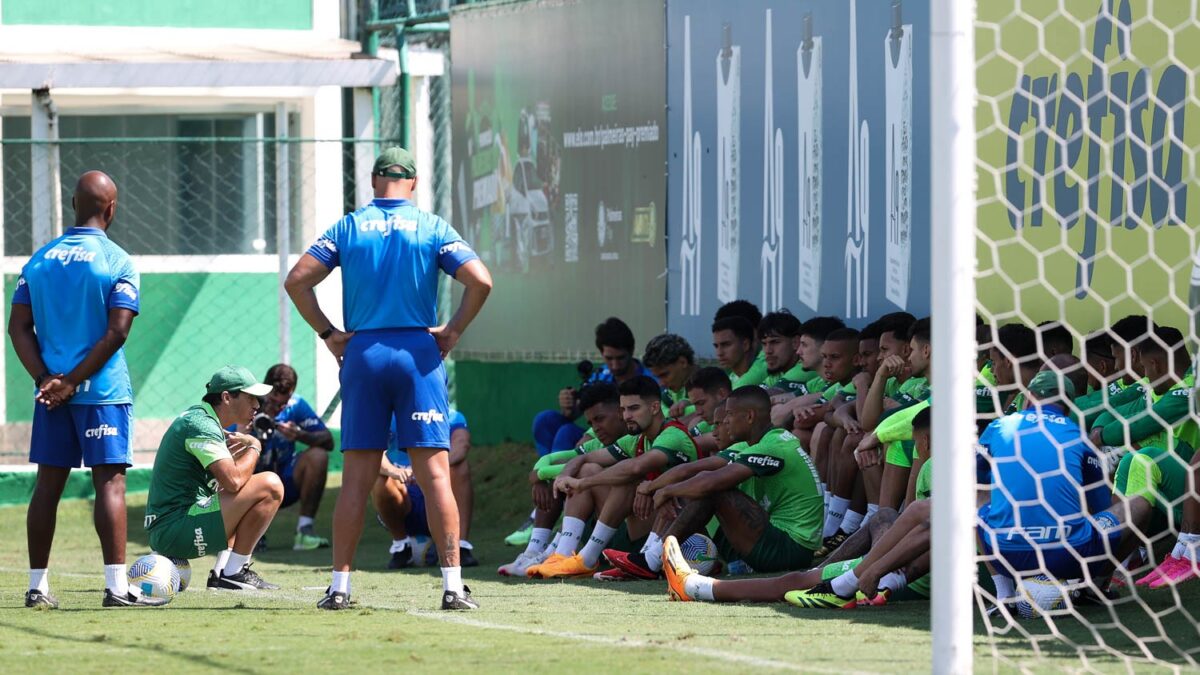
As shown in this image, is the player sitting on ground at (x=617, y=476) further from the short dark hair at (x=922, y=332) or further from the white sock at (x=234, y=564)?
the white sock at (x=234, y=564)

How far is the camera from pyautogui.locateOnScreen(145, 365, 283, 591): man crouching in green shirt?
9359mm

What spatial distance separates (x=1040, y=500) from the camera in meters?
7.79

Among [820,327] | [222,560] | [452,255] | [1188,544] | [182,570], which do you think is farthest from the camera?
[820,327]

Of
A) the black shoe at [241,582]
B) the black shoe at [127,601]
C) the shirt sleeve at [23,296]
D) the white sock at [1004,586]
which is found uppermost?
the shirt sleeve at [23,296]

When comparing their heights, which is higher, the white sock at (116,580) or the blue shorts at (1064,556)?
the blue shorts at (1064,556)

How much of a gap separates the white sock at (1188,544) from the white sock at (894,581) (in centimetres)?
117

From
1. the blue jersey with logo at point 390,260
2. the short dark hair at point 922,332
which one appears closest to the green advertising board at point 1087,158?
the short dark hair at point 922,332

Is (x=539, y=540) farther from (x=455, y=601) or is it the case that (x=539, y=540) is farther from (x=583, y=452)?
(x=455, y=601)

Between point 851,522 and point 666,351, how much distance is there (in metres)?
2.03

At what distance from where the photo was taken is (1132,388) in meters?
9.21

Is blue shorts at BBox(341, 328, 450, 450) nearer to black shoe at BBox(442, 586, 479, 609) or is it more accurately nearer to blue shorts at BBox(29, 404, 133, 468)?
black shoe at BBox(442, 586, 479, 609)

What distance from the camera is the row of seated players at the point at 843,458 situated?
7.93 meters

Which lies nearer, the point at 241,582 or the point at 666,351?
the point at 241,582

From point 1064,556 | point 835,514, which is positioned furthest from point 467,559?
point 1064,556
